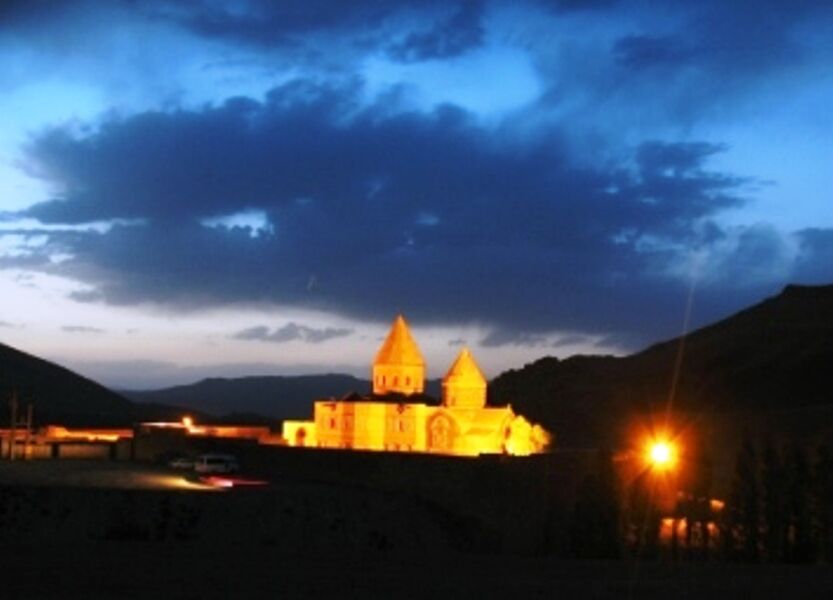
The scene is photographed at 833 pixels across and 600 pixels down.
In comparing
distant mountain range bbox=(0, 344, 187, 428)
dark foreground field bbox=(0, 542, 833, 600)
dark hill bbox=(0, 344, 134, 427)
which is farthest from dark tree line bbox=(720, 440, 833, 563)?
dark hill bbox=(0, 344, 134, 427)

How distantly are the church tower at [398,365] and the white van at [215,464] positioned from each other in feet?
37.9

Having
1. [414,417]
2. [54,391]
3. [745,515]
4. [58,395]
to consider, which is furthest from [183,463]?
[54,391]

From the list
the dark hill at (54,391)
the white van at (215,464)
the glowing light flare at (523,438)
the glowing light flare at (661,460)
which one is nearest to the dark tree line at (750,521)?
the glowing light flare at (661,460)

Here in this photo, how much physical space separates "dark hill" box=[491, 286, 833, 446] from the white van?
31452 millimetres

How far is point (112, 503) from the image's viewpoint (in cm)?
3244

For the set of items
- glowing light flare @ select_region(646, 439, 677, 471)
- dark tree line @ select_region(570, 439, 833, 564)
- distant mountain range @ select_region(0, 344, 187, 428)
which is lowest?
dark tree line @ select_region(570, 439, 833, 564)

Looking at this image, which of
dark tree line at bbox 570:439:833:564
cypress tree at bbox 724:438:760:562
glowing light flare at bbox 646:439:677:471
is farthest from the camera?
glowing light flare at bbox 646:439:677:471

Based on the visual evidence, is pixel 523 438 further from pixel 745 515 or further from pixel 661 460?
pixel 745 515

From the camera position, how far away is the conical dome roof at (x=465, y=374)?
179ft

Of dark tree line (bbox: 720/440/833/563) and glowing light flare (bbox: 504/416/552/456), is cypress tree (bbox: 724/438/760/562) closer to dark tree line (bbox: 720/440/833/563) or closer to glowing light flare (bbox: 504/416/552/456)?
dark tree line (bbox: 720/440/833/563)

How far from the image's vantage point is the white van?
45.0m

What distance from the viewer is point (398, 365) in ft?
188

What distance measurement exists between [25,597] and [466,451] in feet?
136

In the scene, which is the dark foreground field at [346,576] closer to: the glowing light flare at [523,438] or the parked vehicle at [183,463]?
the parked vehicle at [183,463]
